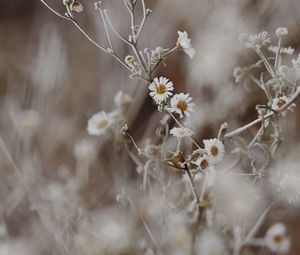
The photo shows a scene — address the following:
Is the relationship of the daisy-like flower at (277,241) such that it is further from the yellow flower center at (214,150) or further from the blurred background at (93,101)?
the yellow flower center at (214,150)

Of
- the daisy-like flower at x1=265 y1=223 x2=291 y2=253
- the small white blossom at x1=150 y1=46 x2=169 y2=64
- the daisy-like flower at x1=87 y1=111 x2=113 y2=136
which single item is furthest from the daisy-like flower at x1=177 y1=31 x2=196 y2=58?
the daisy-like flower at x1=265 y1=223 x2=291 y2=253

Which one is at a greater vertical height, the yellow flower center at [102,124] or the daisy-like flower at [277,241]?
the yellow flower center at [102,124]

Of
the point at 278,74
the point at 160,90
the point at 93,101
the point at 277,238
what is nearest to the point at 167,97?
the point at 160,90

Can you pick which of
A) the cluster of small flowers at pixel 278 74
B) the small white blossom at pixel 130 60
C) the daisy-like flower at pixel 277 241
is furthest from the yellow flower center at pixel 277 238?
the small white blossom at pixel 130 60

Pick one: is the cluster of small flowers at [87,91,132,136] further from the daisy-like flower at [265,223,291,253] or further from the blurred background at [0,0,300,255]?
the daisy-like flower at [265,223,291,253]

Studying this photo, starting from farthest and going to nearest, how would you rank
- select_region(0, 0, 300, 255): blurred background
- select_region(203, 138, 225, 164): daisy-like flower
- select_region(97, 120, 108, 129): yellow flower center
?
select_region(0, 0, 300, 255): blurred background, select_region(97, 120, 108, 129): yellow flower center, select_region(203, 138, 225, 164): daisy-like flower

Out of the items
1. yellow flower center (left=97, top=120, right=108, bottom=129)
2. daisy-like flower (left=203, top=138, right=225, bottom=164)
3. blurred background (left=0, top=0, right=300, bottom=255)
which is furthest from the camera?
blurred background (left=0, top=0, right=300, bottom=255)
